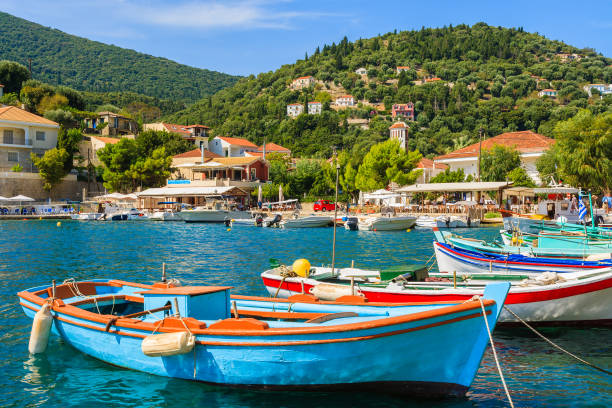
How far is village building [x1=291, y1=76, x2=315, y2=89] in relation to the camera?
18662 centimetres

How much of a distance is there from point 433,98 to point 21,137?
127961 mm

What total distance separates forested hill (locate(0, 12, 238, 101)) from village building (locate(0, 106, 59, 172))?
10158 cm

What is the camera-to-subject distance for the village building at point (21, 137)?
5916 centimetres

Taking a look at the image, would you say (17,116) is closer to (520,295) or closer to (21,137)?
(21,137)

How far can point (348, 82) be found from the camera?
614ft

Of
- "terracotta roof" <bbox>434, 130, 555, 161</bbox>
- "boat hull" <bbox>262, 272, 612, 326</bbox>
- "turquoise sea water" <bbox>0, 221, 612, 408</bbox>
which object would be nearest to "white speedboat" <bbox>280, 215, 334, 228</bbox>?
"turquoise sea water" <bbox>0, 221, 612, 408</bbox>

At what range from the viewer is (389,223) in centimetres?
4006

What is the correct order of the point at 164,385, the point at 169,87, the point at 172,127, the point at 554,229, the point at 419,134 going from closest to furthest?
the point at 164,385, the point at 554,229, the point at 172,127, the point at 419,134, the point at 169,87

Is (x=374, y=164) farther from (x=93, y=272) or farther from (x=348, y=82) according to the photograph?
(x=348, y=82)

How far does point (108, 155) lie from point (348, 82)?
137m

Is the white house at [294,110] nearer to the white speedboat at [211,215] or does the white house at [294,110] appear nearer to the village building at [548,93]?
the village building at [548,93]

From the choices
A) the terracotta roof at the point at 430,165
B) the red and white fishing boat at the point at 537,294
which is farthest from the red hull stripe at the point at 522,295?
the terracotta roof at the point at 430,165

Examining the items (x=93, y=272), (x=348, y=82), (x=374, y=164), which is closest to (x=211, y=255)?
(x=93, y=272)

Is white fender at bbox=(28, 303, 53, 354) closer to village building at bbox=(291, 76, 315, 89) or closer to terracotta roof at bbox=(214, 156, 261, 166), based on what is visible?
terracotta roof at bbox=(214, 156, 261, 166)
